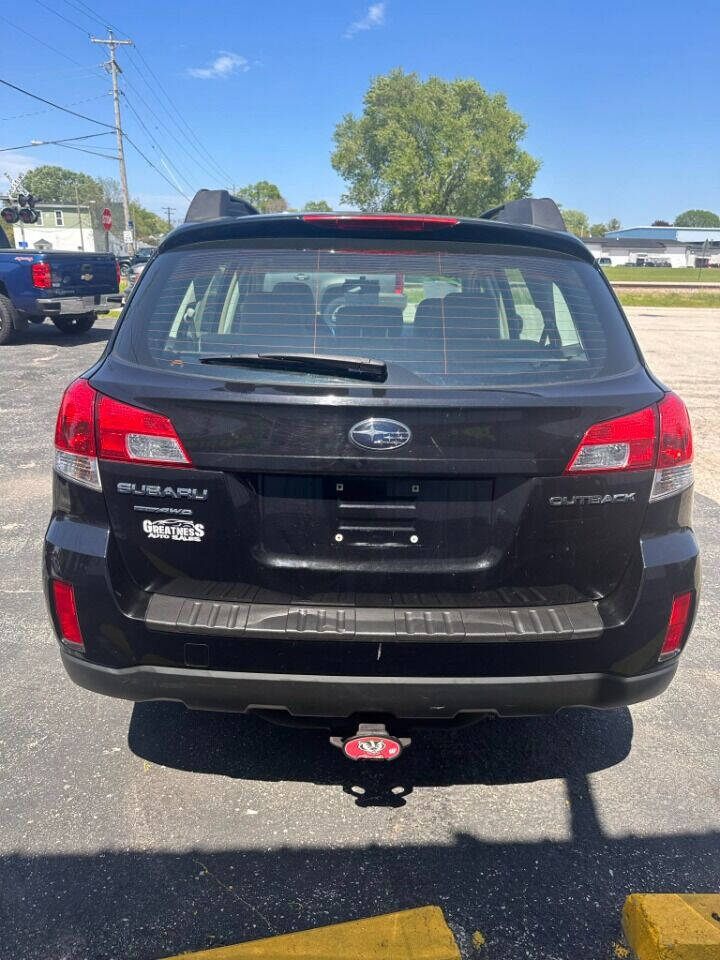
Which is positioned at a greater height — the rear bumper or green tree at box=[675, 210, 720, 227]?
green tree at box=[675, 210, 720, 227]

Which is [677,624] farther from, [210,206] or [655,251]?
[655,251]

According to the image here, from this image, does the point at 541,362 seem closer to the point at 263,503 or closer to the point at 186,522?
the point at 263,503

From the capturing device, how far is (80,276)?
42.9ft

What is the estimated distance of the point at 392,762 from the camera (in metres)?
2.80

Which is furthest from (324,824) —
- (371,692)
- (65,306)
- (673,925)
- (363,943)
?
(65,306)

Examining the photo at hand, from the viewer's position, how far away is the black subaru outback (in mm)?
2061

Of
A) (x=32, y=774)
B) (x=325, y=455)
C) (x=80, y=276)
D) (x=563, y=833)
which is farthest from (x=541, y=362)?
(x=80, y=276)

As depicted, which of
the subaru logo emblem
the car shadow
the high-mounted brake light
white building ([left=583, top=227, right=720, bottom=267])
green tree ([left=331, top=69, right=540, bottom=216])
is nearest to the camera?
the subaru logo emblem

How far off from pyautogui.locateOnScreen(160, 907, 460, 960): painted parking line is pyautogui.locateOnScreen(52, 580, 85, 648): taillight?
907 mm

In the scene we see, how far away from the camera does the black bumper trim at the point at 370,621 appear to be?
207 cm

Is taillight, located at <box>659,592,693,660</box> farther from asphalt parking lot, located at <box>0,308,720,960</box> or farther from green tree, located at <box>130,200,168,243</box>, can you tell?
green tree, located at <box>130,200,168,243</box>

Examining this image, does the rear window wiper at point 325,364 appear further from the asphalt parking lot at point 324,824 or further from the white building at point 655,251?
the white building at point 655,251

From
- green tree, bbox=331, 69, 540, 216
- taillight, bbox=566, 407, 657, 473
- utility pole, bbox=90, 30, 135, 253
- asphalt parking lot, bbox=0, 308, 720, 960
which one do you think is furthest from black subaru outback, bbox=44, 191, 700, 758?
green tree, bbox=331, 69, 540, 216

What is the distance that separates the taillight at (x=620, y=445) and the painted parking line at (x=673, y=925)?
1.19m
